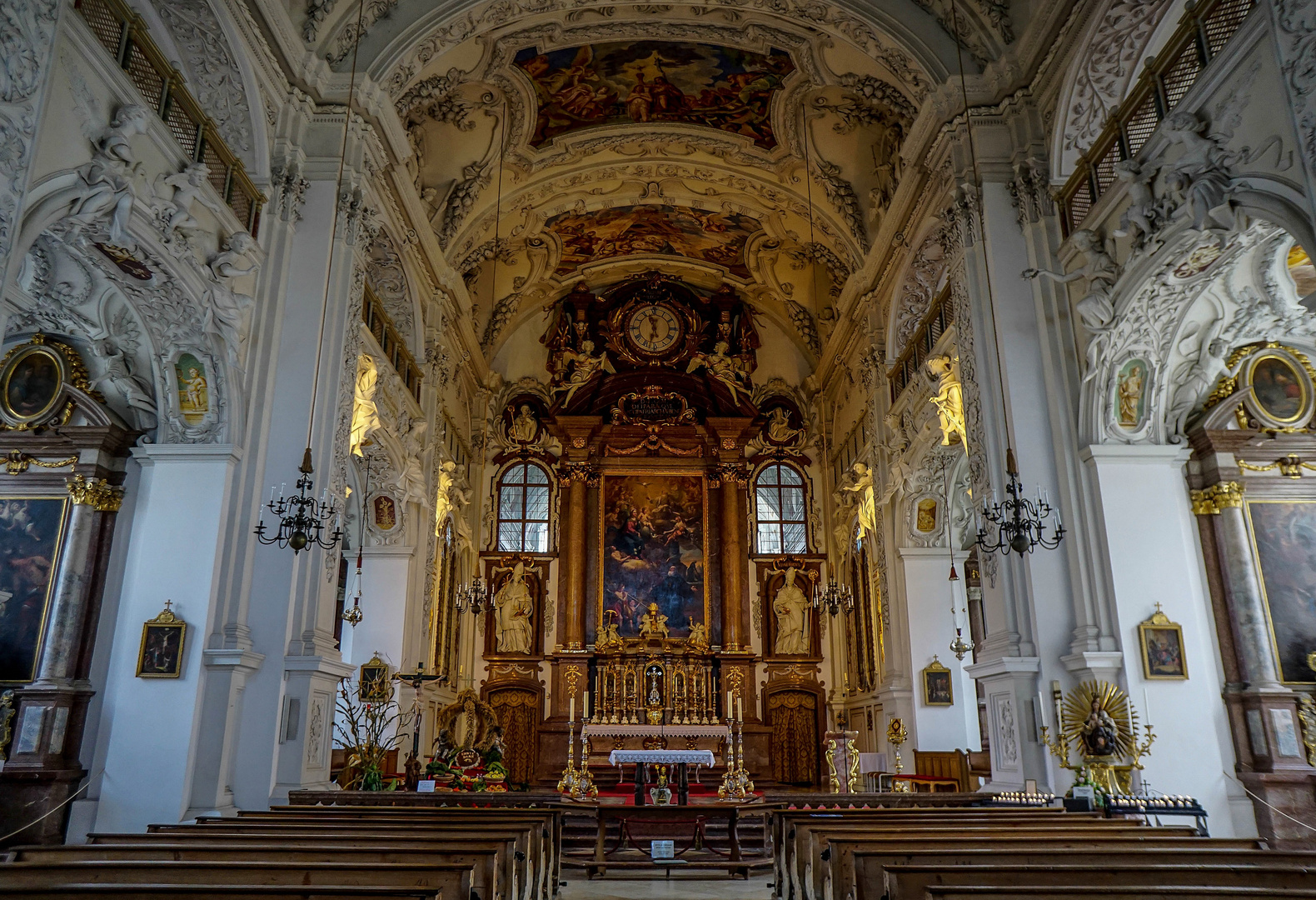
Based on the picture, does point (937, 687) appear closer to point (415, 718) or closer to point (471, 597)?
point (415, 718)

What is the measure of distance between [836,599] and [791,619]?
9.62ft

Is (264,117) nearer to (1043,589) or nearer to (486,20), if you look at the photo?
(486,20)

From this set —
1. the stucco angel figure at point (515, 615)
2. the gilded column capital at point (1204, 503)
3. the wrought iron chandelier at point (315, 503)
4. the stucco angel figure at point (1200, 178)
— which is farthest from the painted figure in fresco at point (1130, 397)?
the stucco angel figure at point (515, 615)

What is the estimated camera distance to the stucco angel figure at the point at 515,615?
2059 centimetres

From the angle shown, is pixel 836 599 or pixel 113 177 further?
pixel 836 599

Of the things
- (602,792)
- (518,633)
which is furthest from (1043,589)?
(518,633)

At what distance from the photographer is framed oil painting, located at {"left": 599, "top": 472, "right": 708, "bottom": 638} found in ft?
69.0

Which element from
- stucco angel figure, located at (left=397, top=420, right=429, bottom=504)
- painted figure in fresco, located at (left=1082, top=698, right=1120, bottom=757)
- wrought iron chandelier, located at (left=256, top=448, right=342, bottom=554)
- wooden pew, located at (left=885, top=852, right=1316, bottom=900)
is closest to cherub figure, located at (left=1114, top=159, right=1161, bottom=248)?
painted figure in fresco, located at (left=1082, top=698, right=1120, bottom=757)

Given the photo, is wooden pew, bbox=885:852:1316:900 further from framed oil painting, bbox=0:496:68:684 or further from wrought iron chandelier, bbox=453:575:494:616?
wrought iron chandelier, bbox=453:575:494:616

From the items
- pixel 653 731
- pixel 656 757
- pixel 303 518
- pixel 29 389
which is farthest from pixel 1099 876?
pixel 653 731

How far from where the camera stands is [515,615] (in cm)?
2083

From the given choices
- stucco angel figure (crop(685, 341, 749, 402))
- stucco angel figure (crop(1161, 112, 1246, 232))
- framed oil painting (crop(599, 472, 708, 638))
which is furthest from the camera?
stucco angel figure (crop(685, 341, 749, 402))

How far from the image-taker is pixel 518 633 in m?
20.7

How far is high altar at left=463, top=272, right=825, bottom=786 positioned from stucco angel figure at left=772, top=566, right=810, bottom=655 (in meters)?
0.04
